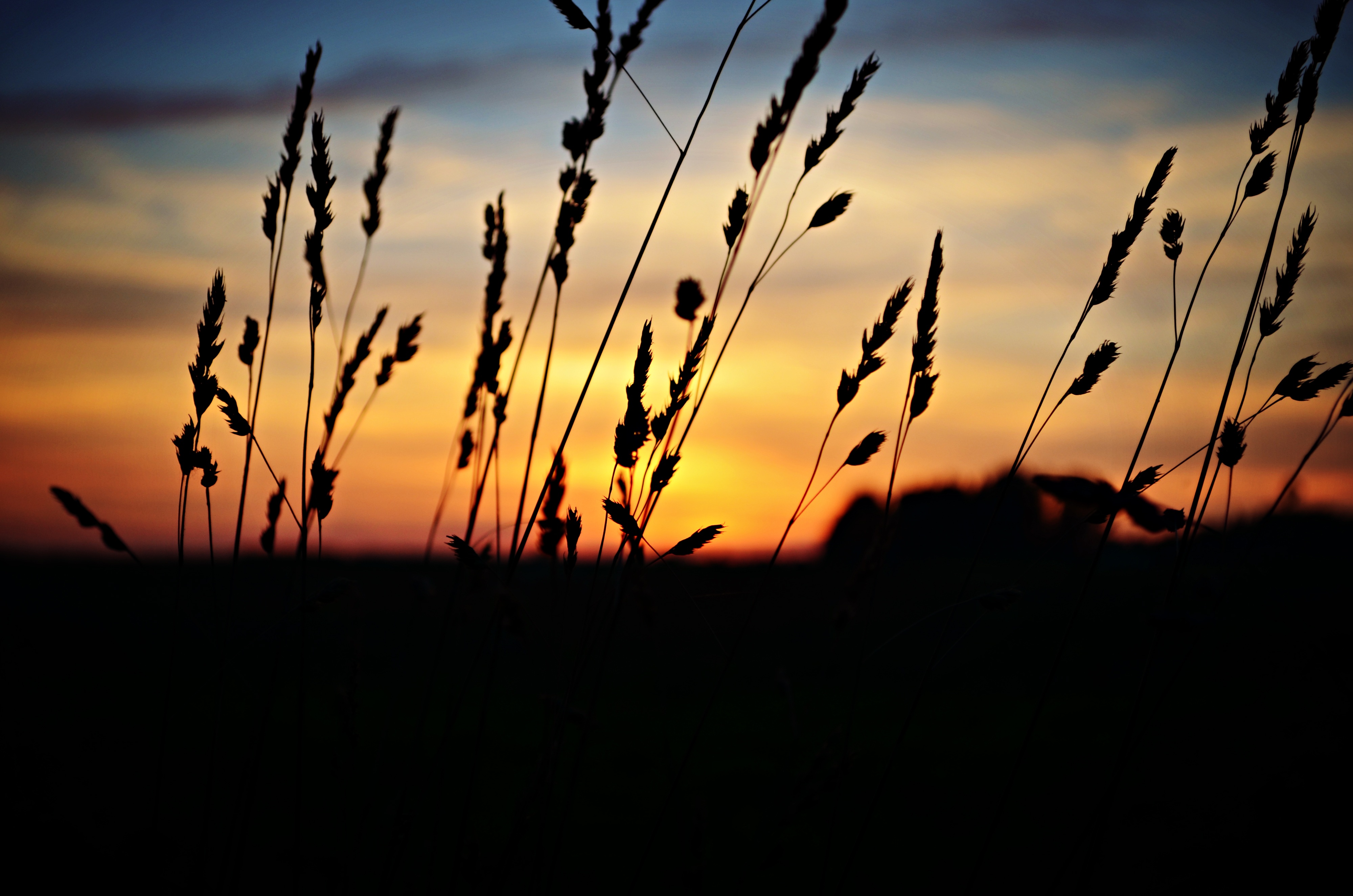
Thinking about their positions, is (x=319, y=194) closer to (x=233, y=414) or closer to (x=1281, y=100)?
(x=233, y=414)

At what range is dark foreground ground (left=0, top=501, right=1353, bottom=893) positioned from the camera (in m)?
1.61

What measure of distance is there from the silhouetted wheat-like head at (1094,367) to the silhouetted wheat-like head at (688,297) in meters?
0.77

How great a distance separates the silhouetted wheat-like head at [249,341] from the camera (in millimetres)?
1715

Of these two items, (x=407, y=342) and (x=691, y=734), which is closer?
(x=407, y=342)

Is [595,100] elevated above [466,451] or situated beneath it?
elevated above

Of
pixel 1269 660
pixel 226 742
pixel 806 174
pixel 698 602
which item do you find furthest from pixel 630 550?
pixel 226 742

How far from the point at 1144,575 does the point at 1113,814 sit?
2.01 metres

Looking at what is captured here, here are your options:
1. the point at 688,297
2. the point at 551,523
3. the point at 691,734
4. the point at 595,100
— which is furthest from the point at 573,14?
the point at 691,734

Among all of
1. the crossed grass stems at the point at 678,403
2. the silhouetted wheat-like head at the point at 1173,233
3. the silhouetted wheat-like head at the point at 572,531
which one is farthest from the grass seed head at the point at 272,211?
the silhouetted wheat-like head at the point at 1173,233

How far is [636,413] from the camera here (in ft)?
4.09

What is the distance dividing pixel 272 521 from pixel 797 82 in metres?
1.55

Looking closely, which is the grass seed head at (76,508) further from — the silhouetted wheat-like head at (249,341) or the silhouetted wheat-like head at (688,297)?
the silhouetted wheat-like head at (688,297)

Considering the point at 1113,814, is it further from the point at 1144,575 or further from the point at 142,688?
the point at 142,688

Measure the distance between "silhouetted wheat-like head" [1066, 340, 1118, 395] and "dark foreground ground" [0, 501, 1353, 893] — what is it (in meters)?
0.29
